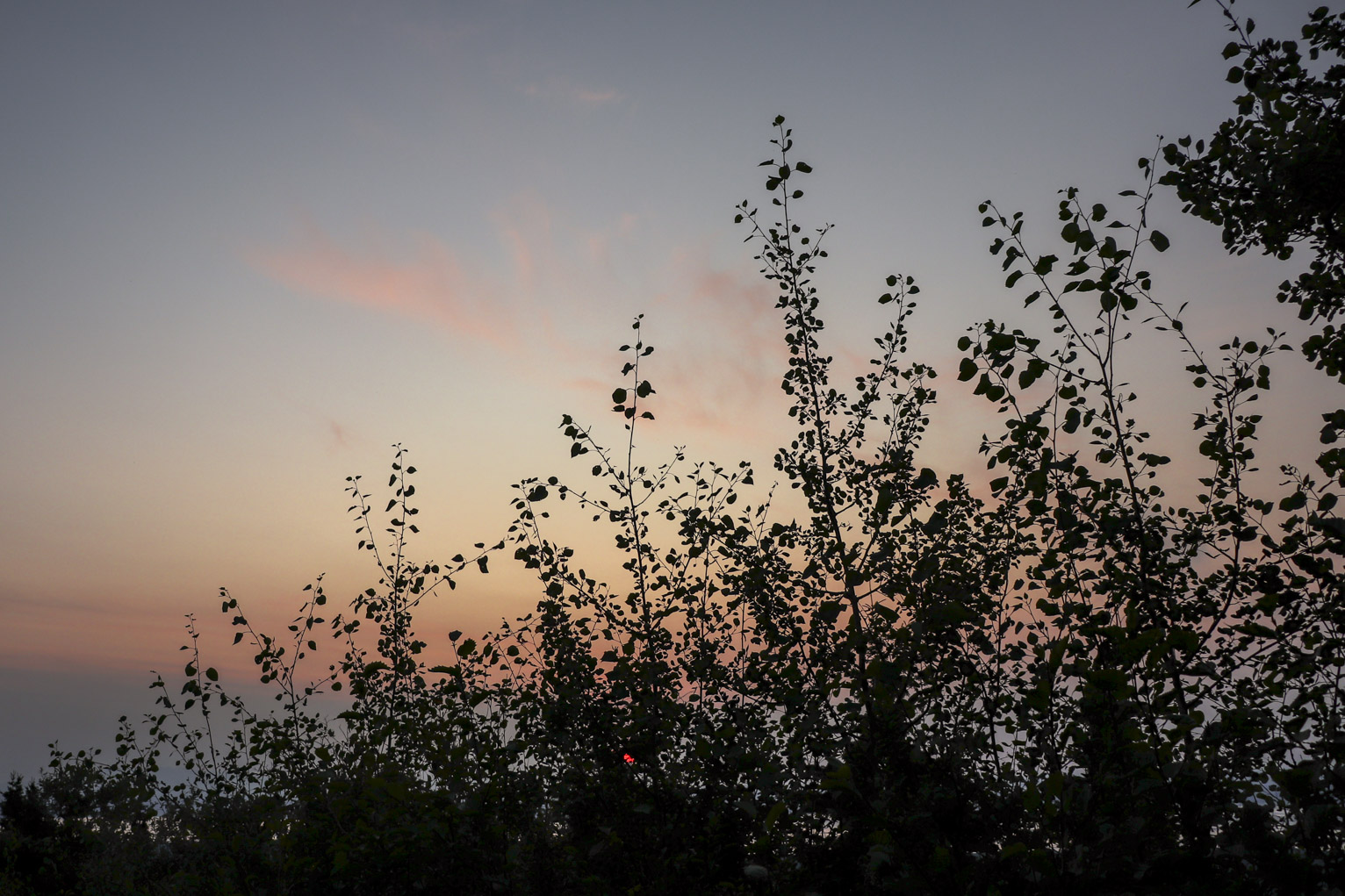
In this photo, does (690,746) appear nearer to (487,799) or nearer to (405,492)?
(487,799)

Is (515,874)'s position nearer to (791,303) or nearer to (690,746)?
(690,746)

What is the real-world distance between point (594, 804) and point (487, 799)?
87 cm

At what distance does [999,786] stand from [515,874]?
3.30 m

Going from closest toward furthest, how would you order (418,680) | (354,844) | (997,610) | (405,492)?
(354,844) < (997,610) < (405,492) < (418,680)

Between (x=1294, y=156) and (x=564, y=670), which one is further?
(x=1294, y=156)

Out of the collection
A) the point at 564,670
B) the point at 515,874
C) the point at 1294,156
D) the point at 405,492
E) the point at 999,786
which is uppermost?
the point at 1294,156

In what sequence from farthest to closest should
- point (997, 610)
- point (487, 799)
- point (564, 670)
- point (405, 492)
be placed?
point (405, 492) → point (564, 670) → point (997, 610) → point (487, 799)

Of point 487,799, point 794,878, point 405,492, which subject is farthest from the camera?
point 405,492

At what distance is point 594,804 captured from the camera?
18.5 feet

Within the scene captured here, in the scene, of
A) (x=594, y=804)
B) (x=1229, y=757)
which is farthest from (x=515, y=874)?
(x=1229, y=757)

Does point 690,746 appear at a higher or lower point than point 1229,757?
higher

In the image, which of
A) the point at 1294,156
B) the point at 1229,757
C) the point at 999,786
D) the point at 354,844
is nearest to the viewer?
the point at 1229,757

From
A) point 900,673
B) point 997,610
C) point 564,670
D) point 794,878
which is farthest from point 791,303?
point 794,878

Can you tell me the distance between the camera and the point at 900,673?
394 centimetres
